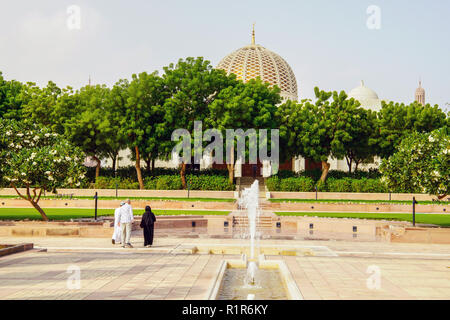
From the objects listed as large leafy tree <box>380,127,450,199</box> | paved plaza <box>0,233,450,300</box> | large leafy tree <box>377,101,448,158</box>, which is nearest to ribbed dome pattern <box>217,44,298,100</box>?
large leafy tree <box>377,101,448,158</box>

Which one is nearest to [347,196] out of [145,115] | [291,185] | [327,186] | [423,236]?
[327,186]

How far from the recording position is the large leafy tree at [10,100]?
37344 millimetres

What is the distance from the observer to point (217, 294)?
26.3 feet

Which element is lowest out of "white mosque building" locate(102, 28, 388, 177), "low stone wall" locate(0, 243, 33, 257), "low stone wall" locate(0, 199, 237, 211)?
"low stone wall" locate(0, 243, 33, 257)

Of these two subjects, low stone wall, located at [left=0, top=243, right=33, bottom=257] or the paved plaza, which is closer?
the paved plaza

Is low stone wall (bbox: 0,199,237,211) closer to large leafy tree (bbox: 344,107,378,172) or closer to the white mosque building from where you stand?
large leafy tree (bbox: 344,107,378,172)

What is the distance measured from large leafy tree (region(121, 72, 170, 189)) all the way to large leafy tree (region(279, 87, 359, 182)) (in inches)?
356

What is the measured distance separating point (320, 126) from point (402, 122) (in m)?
6.61

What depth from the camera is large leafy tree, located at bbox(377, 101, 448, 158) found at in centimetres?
3644

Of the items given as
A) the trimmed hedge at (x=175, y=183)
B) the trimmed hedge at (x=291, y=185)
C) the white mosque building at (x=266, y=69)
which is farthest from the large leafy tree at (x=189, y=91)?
the white mosque building at (x=266, y=69)

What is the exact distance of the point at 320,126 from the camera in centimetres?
3600

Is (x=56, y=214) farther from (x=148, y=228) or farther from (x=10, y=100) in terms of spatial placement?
(x=10, y=100)

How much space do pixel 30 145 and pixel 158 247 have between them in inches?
339
